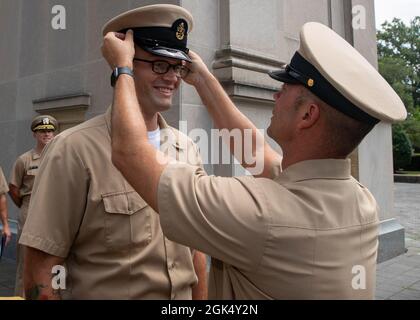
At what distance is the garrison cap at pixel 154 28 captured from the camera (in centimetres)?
193

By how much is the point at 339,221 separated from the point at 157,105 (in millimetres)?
1101

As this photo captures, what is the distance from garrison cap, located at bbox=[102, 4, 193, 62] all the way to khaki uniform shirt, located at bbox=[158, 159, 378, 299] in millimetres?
830

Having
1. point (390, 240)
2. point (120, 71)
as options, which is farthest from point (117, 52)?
point (390, 240)

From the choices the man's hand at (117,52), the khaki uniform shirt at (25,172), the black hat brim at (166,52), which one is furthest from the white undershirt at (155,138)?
the khaki uniform shirt at (25,172)

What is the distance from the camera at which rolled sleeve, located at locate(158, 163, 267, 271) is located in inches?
49.3

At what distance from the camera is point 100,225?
178 centimetres

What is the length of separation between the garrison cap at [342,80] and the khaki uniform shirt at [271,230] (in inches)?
11.3

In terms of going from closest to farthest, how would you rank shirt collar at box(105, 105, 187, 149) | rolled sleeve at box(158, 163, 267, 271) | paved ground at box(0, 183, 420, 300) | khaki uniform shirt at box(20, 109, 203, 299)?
rolled sleeve at box(158, 163, 267, 271)
khaki uniform shirt at box(20, 109, 203, 299)
shirt collar at box(105, 105, 187, 149)
paved ground at box(0, 183, 420, 300)

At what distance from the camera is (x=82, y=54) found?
17.7 ft

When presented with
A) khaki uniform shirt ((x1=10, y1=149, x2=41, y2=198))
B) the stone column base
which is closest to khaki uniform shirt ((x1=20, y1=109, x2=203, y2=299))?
khaki uniform shirt ((x1=10, y1=149, x2=41, y2=198))

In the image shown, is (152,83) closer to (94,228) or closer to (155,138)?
(155,138)

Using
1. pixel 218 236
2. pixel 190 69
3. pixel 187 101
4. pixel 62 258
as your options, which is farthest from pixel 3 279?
pixel 218 236

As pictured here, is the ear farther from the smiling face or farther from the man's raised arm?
the smiling face

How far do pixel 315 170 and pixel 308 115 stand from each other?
7.9 inches
